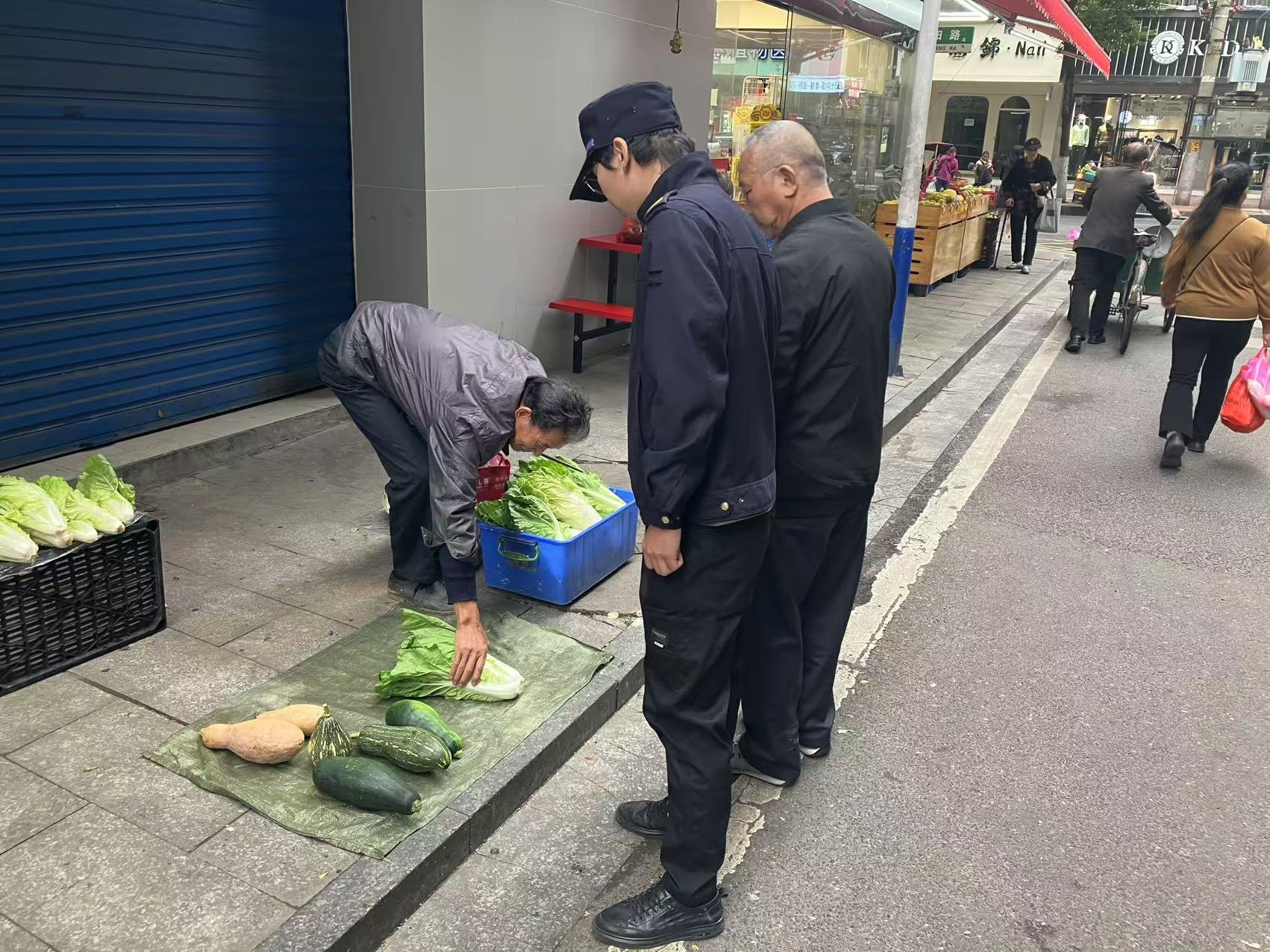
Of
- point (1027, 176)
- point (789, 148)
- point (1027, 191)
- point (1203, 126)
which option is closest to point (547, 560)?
point (789, 148)

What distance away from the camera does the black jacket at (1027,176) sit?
1522 centimetres

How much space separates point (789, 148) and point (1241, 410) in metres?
5.11

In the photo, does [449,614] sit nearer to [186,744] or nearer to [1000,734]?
[186,744]

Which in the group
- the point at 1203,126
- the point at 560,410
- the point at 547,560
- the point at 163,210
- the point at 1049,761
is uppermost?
the point at 1203,126

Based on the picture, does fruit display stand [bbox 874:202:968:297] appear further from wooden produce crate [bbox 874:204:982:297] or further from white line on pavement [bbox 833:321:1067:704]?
white line on pavement [bbox 833:321:1067:704]

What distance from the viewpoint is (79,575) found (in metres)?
3.57

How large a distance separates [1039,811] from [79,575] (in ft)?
11.5

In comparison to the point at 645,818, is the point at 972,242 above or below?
above

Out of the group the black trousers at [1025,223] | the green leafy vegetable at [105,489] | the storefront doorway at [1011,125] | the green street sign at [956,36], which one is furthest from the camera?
the storefront doorway at [1011,125]

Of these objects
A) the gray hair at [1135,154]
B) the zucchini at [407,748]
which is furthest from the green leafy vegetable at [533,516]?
the gray hair at [1135,154]

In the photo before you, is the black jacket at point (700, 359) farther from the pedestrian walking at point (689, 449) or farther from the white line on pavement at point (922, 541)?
the white line on pavement at point (922, 541)

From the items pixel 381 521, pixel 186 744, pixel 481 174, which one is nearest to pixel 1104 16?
pixel 481 174

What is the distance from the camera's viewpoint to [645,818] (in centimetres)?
310

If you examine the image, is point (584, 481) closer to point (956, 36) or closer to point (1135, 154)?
point (1135, 154)
